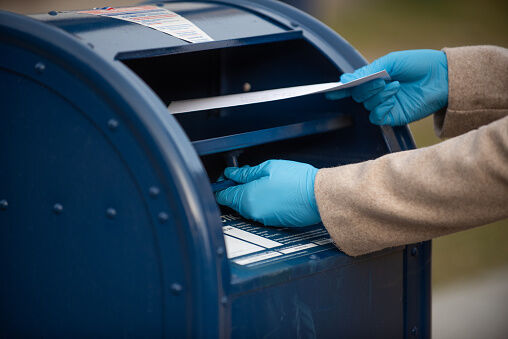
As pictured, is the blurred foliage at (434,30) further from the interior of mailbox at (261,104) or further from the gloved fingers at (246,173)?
the gloved fingers at (246,173)

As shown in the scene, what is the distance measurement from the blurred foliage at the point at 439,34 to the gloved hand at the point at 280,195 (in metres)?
2.38

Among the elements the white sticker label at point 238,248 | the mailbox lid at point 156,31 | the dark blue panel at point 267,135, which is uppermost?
the mailbox lid at point 156,31

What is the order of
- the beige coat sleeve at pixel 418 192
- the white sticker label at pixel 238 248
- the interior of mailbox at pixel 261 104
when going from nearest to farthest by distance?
the beige coat sleeve at pixel 418 192 → the white sticker label at pixel 238 248 → the interior of mailbox at pixel 261 104

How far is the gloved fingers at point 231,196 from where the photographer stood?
1.73 m

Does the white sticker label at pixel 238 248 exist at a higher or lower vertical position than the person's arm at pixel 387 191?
lower

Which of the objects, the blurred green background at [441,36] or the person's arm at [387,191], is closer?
the person's arm at [387,191]

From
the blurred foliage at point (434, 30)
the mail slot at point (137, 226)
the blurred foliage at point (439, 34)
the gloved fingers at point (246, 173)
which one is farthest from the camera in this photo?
the blurred foliage at point (439, 34)

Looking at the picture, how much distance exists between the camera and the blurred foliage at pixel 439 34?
4203 millimetres

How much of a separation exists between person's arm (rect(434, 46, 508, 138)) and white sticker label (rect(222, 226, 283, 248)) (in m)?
0.74

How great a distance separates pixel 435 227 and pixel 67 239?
2.75 ft

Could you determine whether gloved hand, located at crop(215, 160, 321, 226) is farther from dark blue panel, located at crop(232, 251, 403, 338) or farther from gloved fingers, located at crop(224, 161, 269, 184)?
dark blue panel, located at crop(232, 251, 403, 338)

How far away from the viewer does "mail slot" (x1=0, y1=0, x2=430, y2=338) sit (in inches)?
51.0

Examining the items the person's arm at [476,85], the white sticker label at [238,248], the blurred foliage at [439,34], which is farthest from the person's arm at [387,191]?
the blurred foliage at [439,34]

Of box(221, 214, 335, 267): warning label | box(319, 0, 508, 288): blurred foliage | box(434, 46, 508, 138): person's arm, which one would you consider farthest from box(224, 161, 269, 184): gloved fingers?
box(319, 0, 508, 288): blurred foliage
